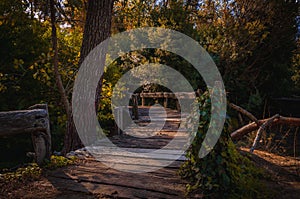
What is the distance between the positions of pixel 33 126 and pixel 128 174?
162 cm

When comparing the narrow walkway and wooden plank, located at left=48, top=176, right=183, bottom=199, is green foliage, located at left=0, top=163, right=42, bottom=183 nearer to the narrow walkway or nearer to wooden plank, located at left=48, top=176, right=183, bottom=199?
the narrow walkway

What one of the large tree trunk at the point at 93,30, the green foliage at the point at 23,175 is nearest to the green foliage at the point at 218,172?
the green foliage at the point at 23,175

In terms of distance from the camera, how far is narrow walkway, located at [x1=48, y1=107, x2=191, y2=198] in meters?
3.01

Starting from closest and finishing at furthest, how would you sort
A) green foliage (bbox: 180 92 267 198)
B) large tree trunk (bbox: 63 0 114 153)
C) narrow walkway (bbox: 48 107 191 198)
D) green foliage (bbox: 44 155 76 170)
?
1. green foliage (bbox: 180 92 267 198)
2. narrow walkway (bbox: 48 107 191 198)
3. green foliage (bbox: 44 155 76 170)
4. large tree trunk (bbox: 63 0 114 153)

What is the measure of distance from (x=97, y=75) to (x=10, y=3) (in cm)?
350

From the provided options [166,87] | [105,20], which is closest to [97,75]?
[105,20]

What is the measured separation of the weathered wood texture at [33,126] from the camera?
324 centimetres

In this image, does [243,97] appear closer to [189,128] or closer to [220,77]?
[220,77]

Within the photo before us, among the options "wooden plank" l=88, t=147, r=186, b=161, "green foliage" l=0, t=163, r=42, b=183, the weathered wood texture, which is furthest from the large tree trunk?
"green foliage" l=0, t=163, r=42, b=183

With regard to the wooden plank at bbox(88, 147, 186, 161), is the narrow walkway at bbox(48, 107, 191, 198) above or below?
below

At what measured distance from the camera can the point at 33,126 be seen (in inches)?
140

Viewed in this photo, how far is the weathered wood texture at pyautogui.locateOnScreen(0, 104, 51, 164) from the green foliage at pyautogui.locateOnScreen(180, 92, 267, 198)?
2349mm

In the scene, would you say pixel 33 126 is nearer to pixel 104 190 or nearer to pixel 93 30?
pixel 104 190

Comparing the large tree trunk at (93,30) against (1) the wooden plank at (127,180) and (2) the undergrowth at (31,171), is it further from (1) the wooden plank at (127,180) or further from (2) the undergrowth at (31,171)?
(1) the wooden plank at (127,180)
